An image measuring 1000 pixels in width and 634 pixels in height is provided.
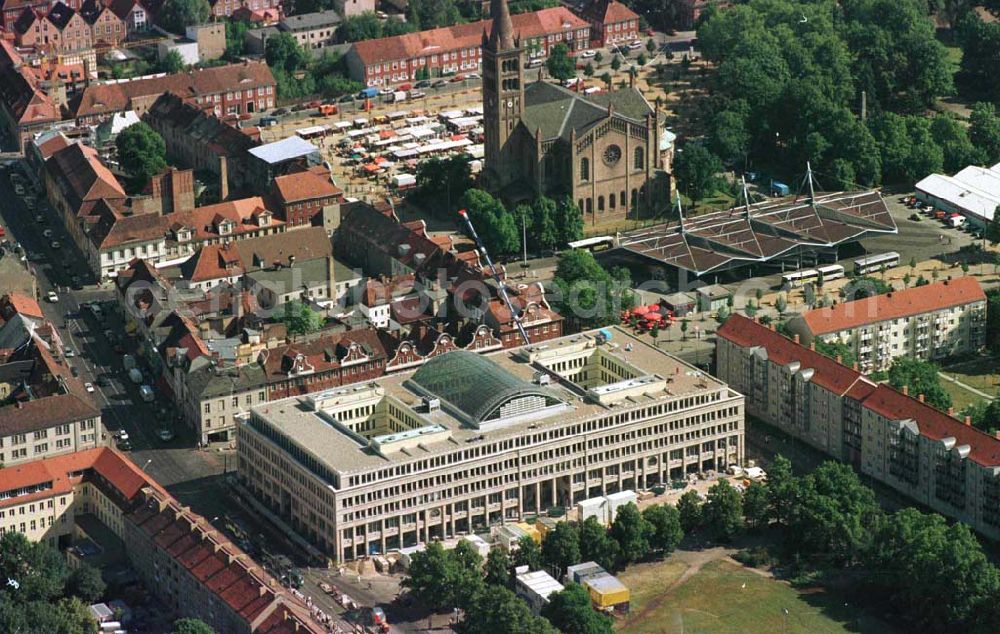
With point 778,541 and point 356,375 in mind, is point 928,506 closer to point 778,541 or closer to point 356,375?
point 778,541

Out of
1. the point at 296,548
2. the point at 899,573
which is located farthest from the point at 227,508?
the point at 899,573

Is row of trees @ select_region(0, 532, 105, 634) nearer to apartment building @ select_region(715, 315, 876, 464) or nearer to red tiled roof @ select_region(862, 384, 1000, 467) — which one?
apartment building @ select_region(715, 315, 876, 464)

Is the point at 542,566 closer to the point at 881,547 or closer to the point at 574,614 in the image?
the point at 574,614

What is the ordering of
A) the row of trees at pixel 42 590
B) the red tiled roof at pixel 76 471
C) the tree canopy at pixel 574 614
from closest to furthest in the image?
the row of trees at pixel 42 590 → the tree canopy at pixel 574 614 → the red tiled roof at pixel 76 471

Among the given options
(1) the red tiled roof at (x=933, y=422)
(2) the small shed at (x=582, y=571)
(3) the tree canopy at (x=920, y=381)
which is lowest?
→ (2) the small shed at (x=582, y=571)

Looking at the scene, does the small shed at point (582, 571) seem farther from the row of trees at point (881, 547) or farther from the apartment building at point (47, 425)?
the apartment building at point (47, 425)

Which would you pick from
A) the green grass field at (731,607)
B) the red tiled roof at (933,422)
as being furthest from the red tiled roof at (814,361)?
the green grass field at (731,607)

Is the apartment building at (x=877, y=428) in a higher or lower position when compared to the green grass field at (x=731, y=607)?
higher
